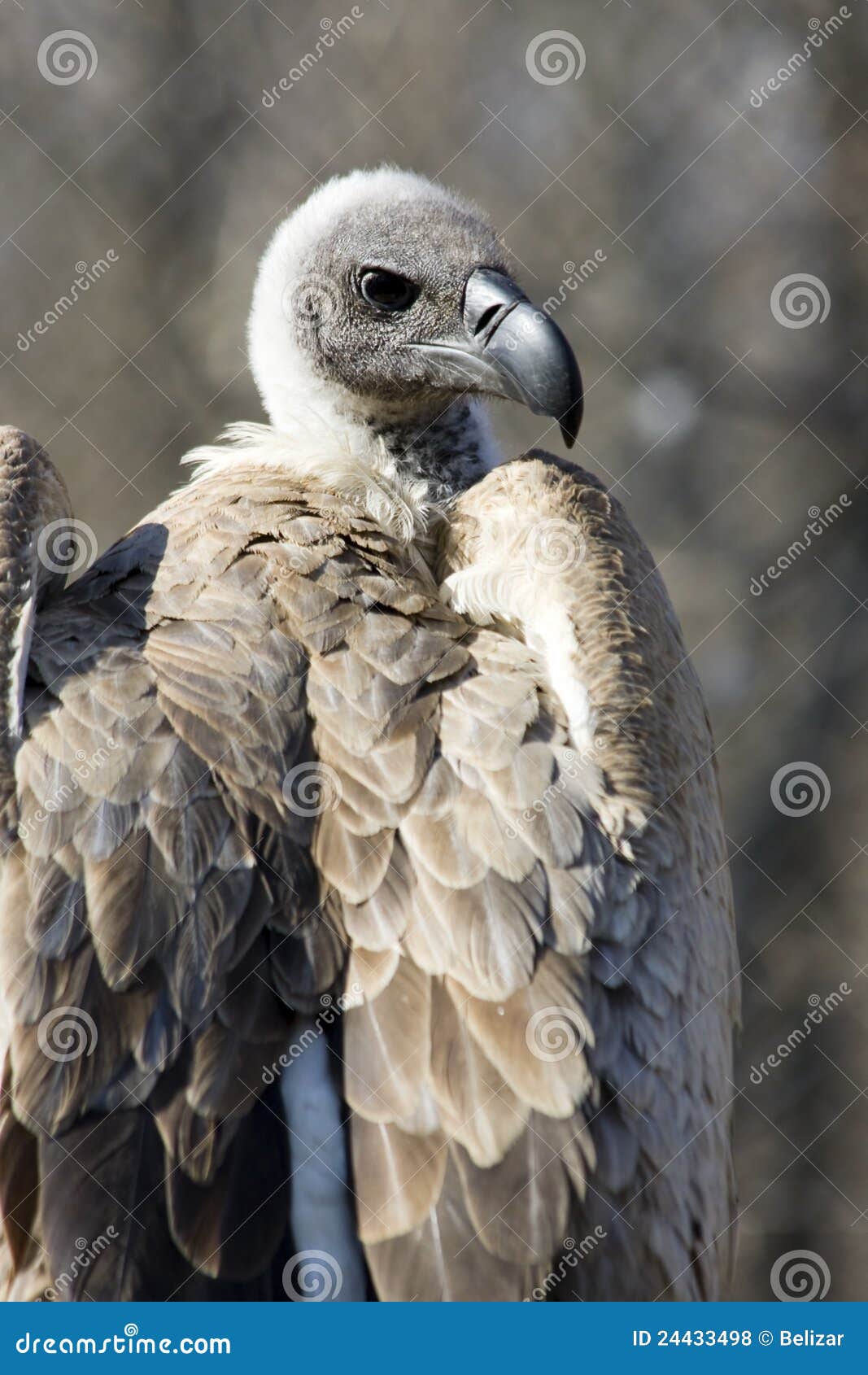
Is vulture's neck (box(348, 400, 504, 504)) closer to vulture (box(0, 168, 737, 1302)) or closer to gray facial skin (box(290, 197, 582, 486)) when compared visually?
gray facial skin (box(290, 197, 582, 486))

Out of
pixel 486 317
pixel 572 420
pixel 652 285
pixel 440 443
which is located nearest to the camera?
pixel 572 420

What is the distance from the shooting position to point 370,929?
2.29 m

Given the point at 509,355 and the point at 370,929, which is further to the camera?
the point at 509,355

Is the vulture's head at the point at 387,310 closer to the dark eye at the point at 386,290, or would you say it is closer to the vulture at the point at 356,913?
the dark eye at the point at 386,290

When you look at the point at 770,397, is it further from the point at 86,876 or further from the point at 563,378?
the point at 86,876

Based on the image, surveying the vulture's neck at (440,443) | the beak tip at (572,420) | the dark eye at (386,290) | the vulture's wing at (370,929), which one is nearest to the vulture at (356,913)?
the vulture's wing at (370,929)

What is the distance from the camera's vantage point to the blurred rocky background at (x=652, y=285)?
701cm

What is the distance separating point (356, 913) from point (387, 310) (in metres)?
1.68

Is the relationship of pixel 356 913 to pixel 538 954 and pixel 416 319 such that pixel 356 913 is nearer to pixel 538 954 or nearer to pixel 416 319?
pixel 538 954

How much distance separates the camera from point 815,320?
23.2ft

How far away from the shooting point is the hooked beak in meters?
3.11

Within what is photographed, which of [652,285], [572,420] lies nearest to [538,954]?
[572,420]

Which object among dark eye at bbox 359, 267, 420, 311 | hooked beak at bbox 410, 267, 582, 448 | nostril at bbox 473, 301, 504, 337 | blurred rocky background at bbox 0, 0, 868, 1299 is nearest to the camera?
hooked beak at bbox 410, 267, 582, 448

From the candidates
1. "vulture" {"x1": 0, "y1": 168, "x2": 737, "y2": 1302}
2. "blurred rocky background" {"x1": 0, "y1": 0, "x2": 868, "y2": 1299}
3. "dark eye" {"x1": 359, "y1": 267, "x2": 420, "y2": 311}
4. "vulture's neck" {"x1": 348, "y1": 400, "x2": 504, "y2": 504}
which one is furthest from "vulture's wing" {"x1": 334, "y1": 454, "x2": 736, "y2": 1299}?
"blurred rocky background" {"x1": 0, "y1": 0, "x2": 868, "y2": 1299}
